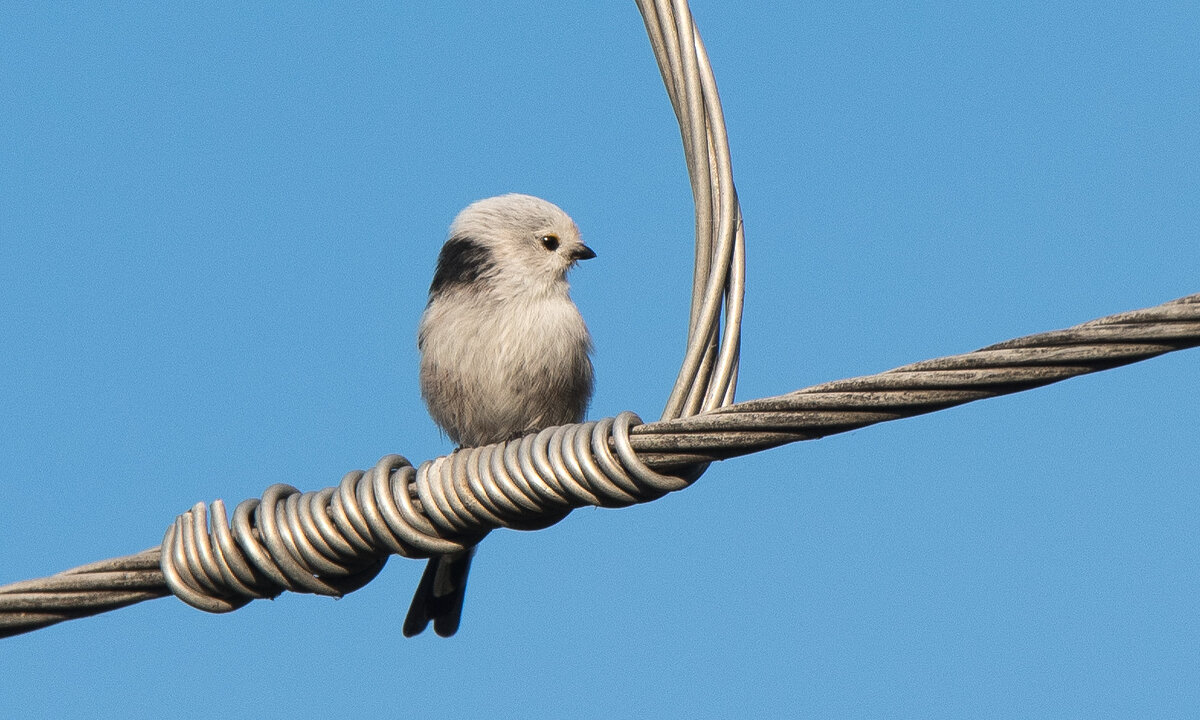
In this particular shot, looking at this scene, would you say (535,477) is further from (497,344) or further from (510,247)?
(510,247)

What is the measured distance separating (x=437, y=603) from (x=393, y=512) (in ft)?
8.51

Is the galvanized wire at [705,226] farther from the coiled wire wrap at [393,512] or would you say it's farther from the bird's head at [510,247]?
the bird's head at [510,247]

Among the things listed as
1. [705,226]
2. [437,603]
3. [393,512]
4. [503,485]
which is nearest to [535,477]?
[503,485]

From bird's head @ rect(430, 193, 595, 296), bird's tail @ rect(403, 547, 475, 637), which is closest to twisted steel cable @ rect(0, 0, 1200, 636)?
bird's tail @ rect(403, 547, 475, 637)

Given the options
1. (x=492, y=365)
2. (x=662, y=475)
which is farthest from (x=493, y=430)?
(x=662, y=475)

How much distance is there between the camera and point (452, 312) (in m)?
6.05

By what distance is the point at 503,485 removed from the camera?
10.1 ft

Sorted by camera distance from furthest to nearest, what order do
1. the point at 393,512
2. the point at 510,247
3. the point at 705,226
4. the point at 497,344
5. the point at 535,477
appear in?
the point at 510,247, the point at 497,344, the point at 705,226, the point at 393,512, the point at 535,477

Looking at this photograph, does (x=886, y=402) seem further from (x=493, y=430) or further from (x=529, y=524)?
(x=493, y=430)

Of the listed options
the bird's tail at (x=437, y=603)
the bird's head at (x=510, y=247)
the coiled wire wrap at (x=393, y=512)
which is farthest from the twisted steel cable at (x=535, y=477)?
the bird's head at (x=510, y=247)

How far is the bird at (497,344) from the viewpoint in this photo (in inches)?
229

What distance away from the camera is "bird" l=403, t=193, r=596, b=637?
5.81 metres

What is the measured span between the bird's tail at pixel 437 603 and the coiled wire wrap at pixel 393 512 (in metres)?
2.28

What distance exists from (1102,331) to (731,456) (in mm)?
763
